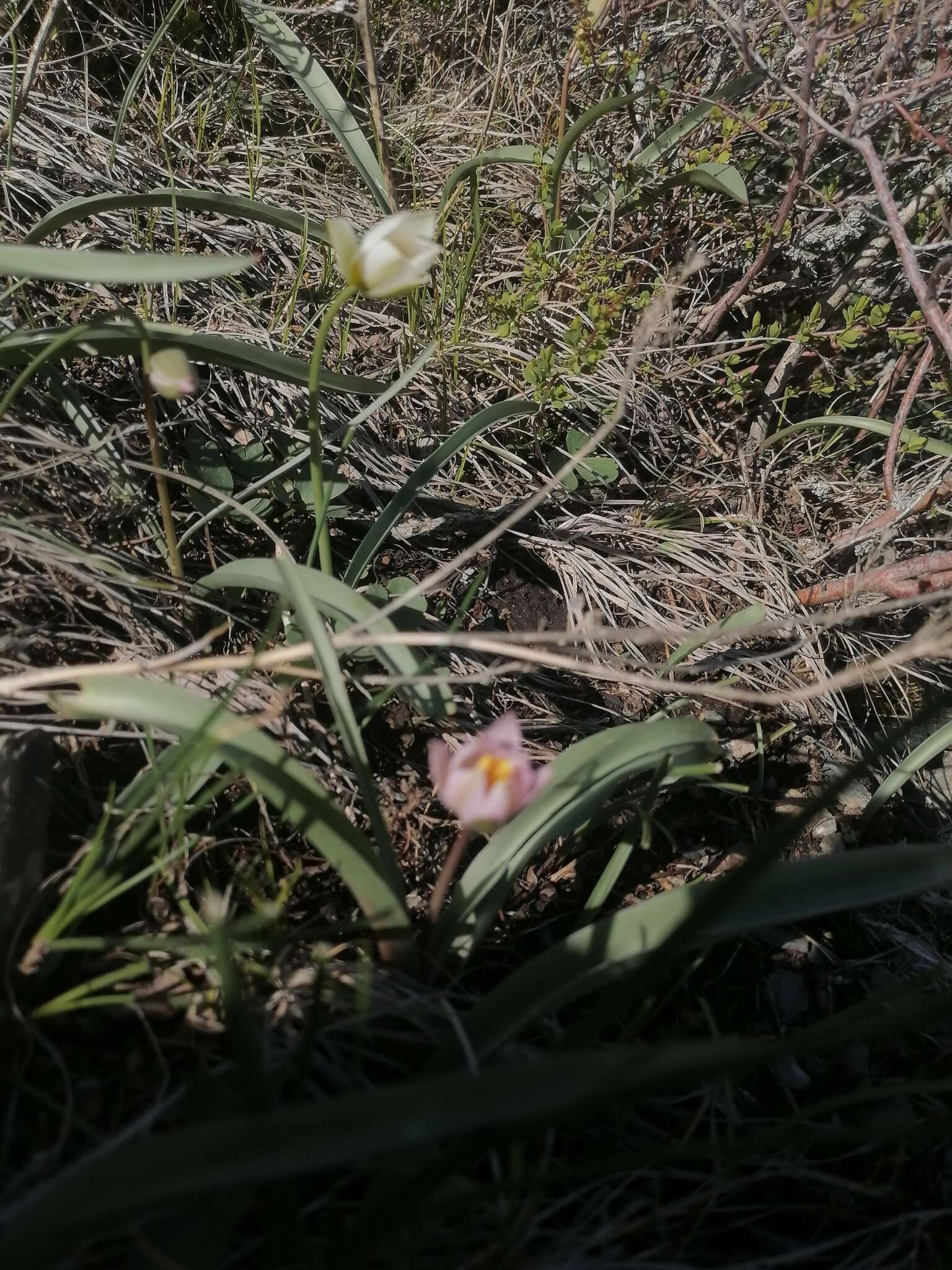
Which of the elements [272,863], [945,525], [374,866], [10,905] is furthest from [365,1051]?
[945,525]

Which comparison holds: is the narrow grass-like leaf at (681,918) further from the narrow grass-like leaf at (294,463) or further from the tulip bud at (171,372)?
the tulip bud at (171,372)

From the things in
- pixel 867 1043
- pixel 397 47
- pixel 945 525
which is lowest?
pixel 867 1043

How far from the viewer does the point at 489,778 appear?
2.65ft

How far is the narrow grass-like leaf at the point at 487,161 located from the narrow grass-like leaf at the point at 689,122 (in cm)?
22

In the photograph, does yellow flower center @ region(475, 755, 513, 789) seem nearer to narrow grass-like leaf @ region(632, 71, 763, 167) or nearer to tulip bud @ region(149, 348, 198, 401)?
tulip bud @ region(149, 348, 198, 401)

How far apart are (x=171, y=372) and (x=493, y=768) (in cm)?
62

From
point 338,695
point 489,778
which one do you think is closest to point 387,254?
point 338,695

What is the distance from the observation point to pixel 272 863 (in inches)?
43.3

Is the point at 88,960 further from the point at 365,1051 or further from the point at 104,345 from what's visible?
the point at 104,345

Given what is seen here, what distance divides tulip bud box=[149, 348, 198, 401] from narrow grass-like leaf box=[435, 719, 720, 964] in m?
0.64

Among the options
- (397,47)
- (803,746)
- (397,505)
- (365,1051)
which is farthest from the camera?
(397,47)

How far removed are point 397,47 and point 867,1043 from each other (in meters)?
2.30

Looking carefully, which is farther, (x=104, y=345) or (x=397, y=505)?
(x=397, y=505)

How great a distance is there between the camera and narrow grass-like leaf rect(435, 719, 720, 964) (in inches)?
40.1
